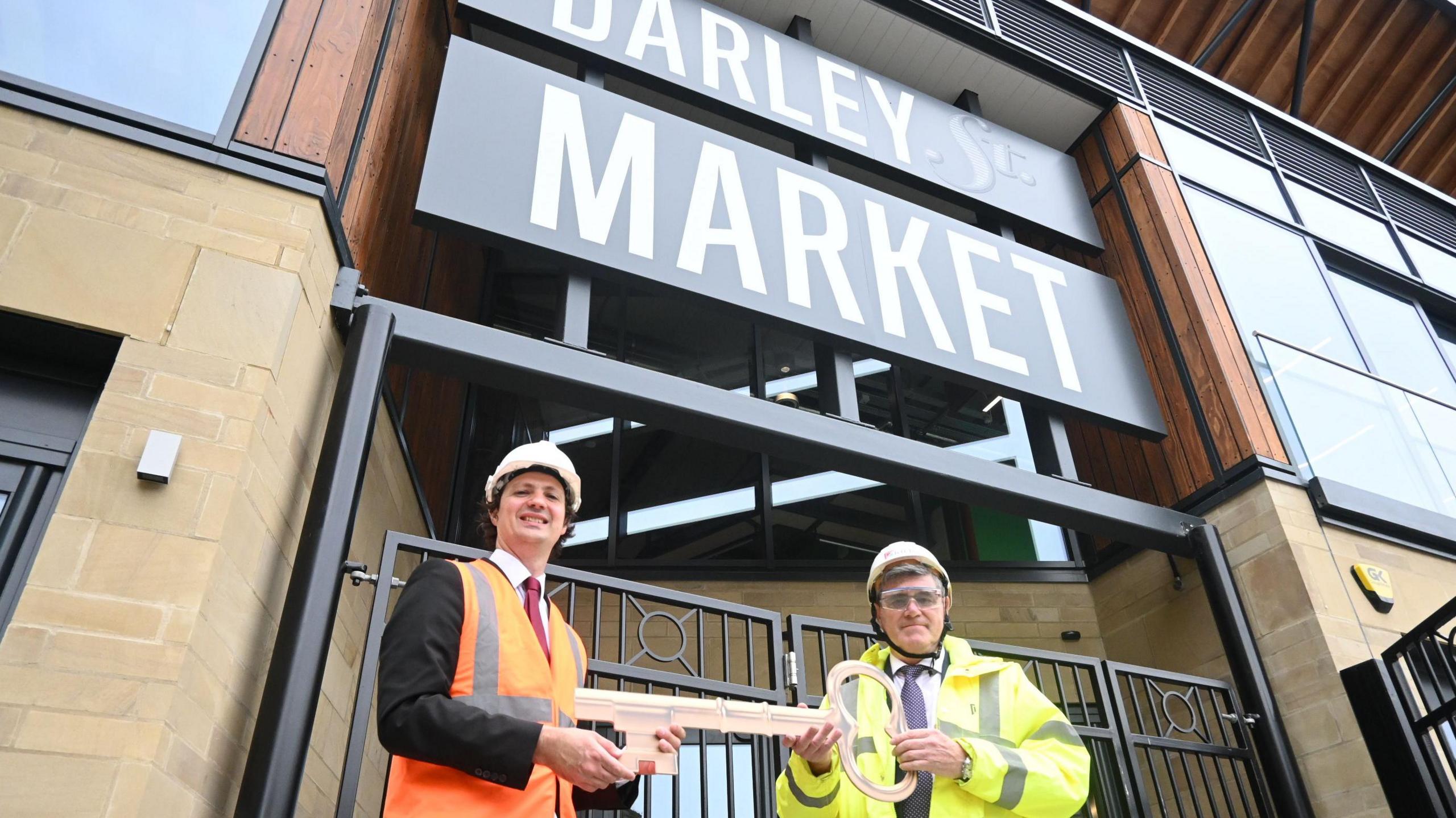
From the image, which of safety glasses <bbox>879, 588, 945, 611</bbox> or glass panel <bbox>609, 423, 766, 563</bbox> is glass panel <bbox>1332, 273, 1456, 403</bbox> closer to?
glass panel <bbox>609, 423, 766, 563</bbox>

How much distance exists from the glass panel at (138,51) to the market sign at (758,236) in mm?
922

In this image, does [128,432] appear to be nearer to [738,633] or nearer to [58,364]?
[58,364]

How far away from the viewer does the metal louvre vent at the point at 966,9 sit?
7.21 m

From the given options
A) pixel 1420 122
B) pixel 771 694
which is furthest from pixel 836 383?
pixel 1420 122

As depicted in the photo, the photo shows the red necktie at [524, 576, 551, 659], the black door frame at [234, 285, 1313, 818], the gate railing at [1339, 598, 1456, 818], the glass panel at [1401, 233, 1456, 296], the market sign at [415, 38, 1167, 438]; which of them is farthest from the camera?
the glass panel at [1401, 233, 1456, 296]

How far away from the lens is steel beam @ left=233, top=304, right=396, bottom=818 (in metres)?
2.71

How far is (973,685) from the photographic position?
2756mm

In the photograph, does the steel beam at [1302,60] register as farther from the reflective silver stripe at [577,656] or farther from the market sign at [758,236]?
the reflective silver stripe at [577,656]

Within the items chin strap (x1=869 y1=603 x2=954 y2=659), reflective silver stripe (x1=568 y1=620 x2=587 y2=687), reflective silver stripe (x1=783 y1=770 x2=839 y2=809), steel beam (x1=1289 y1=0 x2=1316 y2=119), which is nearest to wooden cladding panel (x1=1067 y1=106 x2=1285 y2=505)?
steel beam (x1=1289 y1=0 x2=1316 y2=119)

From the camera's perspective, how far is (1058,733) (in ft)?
8.79

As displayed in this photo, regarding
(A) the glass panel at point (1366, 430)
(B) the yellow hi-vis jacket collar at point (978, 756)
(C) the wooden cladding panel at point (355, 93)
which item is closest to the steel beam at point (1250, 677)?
(A) the glass panel at point (1366, 430)

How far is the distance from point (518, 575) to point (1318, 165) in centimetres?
875

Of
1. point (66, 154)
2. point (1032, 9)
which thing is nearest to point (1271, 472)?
point (1032, 9)

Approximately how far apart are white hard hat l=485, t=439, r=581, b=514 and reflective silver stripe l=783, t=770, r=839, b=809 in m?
0.95
